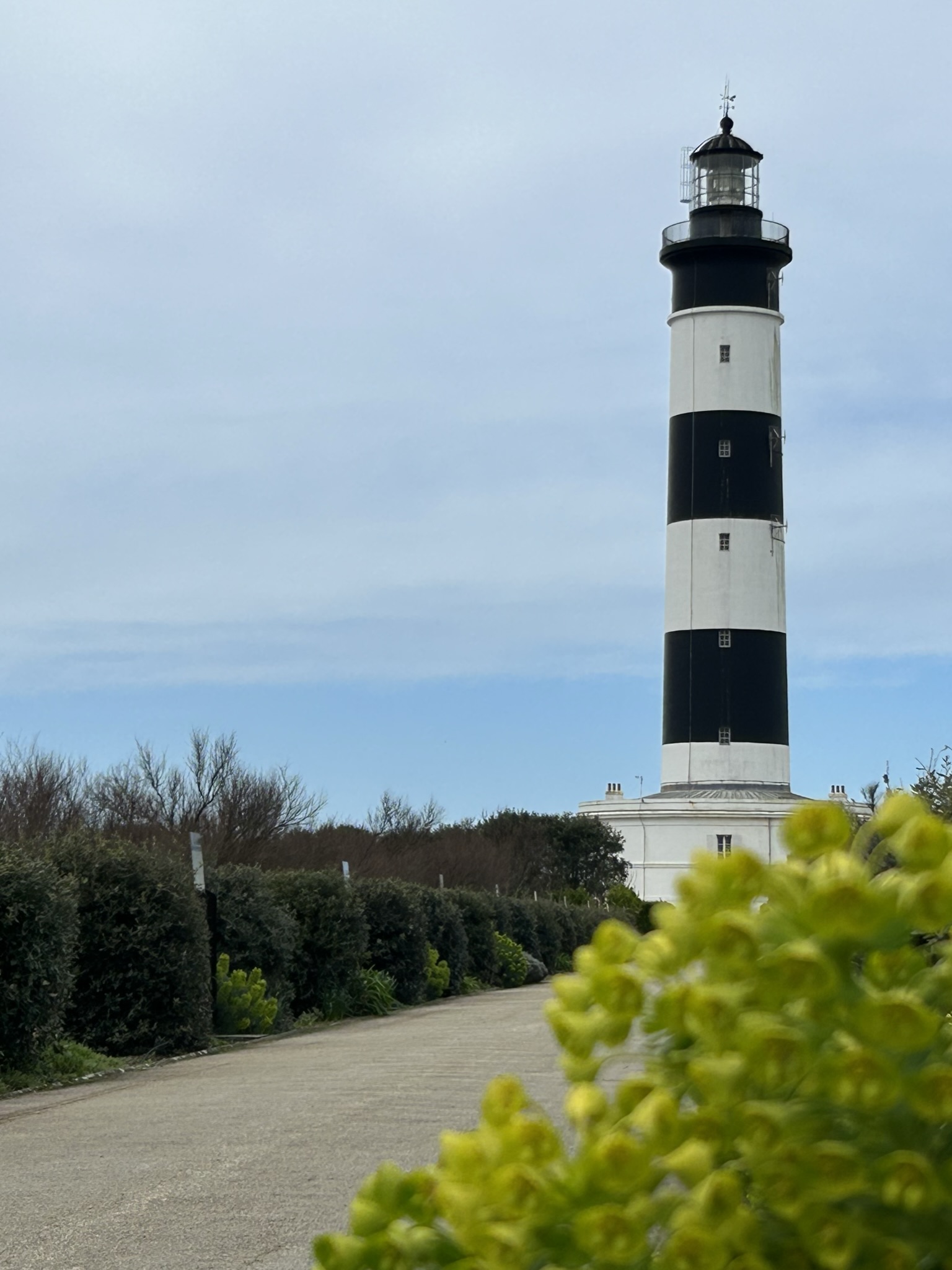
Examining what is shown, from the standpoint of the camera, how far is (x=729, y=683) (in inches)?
2160

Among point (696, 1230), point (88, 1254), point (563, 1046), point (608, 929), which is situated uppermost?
point (608, 929)

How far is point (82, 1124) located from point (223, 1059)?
586 centimetres

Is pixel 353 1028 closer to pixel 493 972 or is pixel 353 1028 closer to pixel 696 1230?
pixel 493 972

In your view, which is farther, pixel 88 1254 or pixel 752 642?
pixel 752 642

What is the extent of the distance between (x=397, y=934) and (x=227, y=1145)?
17.5 metres

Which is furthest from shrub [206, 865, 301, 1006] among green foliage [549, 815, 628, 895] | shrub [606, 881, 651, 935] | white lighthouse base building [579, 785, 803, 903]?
green foliage [549, 815, 628, 895]

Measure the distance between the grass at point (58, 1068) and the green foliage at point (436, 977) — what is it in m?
12.7

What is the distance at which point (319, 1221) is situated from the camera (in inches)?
328

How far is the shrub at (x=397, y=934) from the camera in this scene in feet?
92.0

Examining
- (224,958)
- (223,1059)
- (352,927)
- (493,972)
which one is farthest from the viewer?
(493,972)

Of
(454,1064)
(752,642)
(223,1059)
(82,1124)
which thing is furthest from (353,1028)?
(752,642)

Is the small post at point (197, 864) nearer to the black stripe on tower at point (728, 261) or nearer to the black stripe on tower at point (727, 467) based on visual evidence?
the black stripe on tower at point (727, 467)

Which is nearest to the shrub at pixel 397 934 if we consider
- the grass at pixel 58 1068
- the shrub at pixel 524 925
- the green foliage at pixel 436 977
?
the green foliage at pixel 436 977

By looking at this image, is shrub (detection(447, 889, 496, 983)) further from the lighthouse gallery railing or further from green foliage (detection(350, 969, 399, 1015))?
the lighthouse gallery railing
